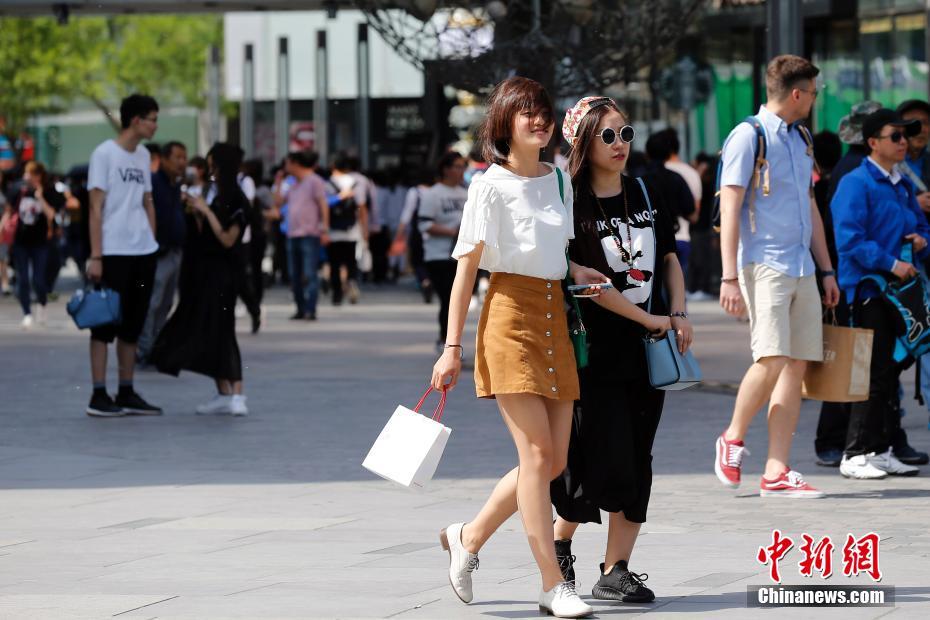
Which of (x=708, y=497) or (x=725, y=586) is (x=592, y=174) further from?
(x=708, y=497)

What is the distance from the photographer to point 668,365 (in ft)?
19.7

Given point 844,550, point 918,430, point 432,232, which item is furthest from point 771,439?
point 432,232

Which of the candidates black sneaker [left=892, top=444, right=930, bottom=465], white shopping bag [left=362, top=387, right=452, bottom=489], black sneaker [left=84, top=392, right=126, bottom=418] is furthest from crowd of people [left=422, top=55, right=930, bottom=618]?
black sneaker [left=84, top=392, right=126, bottom=418]

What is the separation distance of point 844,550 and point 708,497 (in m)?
1.86

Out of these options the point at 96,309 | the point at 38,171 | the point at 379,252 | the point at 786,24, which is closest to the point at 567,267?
the point at 96,309

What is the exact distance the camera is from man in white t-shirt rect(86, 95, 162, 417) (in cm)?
1145

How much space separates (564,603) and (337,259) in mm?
16995

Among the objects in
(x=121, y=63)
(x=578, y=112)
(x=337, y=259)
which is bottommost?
(x=337, y=259)

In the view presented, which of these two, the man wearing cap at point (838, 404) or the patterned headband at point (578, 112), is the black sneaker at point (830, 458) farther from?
the patterned headband at point (578, 112)

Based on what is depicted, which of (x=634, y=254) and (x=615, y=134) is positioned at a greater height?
(x=615, y=134)

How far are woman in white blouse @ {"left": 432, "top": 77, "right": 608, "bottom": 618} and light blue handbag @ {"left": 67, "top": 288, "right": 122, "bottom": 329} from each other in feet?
19.3

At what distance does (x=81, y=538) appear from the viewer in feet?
24.2

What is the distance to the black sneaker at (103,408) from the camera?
38.0 feet

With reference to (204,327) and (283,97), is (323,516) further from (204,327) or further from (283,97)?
(283,97)
